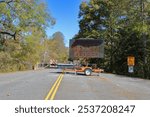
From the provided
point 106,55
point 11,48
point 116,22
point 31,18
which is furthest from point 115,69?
point 11,48

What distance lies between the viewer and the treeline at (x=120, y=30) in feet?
153

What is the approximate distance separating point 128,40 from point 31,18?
14828 millimetres

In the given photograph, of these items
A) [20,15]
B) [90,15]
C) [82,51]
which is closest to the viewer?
[82,51]

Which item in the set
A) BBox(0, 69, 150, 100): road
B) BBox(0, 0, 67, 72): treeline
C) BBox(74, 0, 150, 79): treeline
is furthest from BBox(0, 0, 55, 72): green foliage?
BBox(0, 69, 150, 100): road

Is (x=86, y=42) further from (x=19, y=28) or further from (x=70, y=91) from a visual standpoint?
(x=70, y=91)

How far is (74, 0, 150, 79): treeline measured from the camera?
153 feet

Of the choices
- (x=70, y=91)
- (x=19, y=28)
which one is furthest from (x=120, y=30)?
(x=70, y=91)

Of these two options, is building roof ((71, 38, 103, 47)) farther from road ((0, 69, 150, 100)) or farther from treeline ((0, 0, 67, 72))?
road ((0, 69, 150, 100))

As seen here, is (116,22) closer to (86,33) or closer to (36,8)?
(86,33)

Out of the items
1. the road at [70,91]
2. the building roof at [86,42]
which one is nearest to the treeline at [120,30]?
the building roof at [86,42]

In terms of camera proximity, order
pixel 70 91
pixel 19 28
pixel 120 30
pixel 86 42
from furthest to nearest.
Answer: pixel 120 30 < pixel 19 28 < pixel 86 42 < pixel 70 91

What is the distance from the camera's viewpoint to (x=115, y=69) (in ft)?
210

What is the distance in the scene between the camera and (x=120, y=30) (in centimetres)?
6688

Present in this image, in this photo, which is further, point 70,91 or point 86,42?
point 86,42
